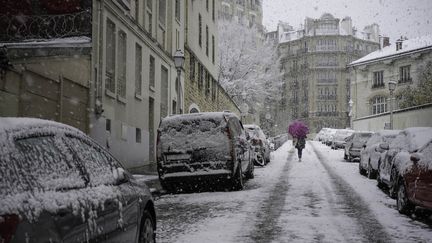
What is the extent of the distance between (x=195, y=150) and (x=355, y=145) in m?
15.9

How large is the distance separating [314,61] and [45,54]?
102494 millimetres

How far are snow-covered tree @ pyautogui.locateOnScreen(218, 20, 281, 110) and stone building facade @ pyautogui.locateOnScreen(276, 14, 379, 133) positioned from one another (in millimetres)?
49198

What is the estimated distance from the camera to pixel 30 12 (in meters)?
15.6

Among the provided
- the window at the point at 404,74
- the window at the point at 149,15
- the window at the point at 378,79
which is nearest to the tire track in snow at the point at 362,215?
the window at the point at 149,15

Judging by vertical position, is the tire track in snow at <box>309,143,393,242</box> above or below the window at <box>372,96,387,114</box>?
below

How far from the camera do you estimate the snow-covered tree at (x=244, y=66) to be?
2108 inches

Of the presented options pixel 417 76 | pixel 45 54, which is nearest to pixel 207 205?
pixel 45 54

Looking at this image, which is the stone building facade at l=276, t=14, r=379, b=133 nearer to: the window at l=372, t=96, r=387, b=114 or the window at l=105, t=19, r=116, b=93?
the window at l=372, t=96, r=387, b=114

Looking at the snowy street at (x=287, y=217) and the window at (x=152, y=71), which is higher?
the window at (x=152, y=71)

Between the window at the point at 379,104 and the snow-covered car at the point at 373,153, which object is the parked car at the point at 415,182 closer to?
the snow-covered car at the point at 373,153

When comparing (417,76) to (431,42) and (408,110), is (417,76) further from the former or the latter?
(408,110)

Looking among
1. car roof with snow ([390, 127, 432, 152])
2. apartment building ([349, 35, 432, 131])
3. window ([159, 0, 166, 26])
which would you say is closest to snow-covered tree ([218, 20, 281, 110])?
apartment building ([349, 35, 432, 131])

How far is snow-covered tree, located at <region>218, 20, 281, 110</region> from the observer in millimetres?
53531

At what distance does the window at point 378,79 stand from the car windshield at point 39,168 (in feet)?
211
